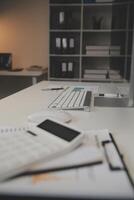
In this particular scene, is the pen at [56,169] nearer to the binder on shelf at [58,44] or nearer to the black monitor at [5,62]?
the binder on shelf at [58,44]

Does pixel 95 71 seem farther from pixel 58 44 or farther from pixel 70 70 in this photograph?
pixel 58 44

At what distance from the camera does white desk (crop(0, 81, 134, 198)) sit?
0.81 metres

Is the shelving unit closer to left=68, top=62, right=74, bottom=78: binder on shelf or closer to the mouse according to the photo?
left=68, top=62, right=74, bottom=78: binder on shelf

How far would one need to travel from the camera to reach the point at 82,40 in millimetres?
3488

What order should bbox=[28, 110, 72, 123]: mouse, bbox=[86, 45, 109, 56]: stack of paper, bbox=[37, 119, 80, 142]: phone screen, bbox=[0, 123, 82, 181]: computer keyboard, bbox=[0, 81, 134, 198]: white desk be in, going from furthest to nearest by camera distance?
bbox=[86, 45, 109, 56]: stack of paper, bbox=[28, 110, 72, 123]: mouse, bbox=[0, 81, 134, 198]: white desk, bbox=[37, 119, 80, 142]: phone screen, bbox=[0, 123, 82, 181]: computer keyboard

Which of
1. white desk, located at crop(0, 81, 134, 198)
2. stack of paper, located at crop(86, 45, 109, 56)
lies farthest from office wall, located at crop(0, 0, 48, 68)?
white desk, located at crop(0, 81, 134, 198)

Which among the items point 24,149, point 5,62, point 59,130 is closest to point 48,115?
point 59,130

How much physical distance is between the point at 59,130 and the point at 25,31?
10.7 ft

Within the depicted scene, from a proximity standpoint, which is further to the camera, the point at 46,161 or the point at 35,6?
the point at 35,6

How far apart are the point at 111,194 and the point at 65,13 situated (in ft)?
10.5

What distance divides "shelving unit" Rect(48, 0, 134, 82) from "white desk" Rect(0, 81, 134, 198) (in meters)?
1.95

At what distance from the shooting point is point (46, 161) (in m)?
0.60

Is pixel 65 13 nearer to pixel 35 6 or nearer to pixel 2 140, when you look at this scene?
pixel 35 6

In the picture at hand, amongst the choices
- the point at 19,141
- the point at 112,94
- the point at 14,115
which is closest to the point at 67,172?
the point at 19,141
